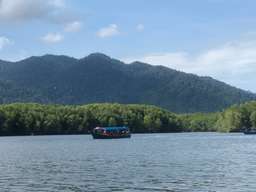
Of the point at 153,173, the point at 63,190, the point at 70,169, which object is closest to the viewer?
the point at 63,190

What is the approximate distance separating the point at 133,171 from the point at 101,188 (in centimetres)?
1743

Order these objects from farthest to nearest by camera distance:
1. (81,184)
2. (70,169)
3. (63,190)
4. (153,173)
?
(70,169) → (153,173) → (81,184) → (63,190)

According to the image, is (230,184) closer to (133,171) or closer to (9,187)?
(133,171)

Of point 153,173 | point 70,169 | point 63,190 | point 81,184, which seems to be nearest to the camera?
point 63,190

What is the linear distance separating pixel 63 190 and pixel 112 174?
52.7 ft

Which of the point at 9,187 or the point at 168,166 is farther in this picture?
the point at 168,166

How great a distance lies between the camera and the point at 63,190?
56500 millimetres

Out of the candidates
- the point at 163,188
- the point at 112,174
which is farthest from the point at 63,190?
the point at 112,174

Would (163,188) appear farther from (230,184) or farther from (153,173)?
(153,173)

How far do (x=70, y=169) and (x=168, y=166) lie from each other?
46.2ft

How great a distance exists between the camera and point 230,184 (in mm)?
59812

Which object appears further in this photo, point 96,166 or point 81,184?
point 96,166

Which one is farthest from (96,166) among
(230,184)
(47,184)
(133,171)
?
(230,184)

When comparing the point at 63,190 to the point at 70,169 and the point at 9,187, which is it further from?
the point at 70,169
